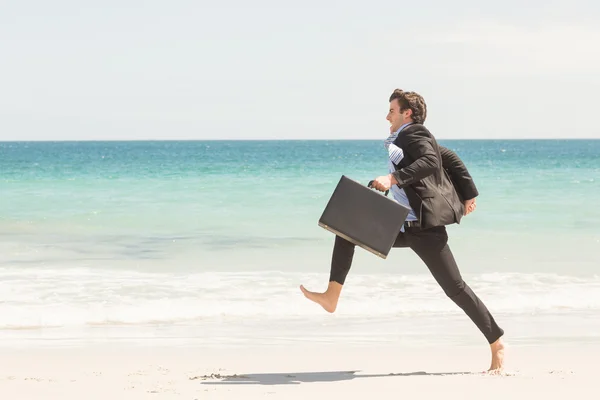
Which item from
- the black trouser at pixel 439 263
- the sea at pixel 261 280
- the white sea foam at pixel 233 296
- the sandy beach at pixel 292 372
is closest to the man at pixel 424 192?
the black trouser at pixel 439 263

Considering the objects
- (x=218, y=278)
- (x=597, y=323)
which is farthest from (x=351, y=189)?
(x=218, y=278)

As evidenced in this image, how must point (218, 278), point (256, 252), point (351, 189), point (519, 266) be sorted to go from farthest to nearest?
point (256, 252) → point (519, 266) → point (218, 278) → point (351, 189)

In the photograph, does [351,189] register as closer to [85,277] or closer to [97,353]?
[97,353]

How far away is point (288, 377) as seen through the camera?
15.7 ft

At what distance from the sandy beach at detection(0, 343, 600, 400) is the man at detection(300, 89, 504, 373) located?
461mm

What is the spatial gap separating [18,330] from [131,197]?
16.8 meters

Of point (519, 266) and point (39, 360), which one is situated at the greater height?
point (39, 360)

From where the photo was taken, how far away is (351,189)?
14.0 ft

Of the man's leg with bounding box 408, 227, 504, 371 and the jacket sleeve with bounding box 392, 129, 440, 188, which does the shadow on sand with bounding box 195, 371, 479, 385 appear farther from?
the jacket sleeve with bounding box 392, 129, 440, 188

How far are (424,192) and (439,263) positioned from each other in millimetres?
393
